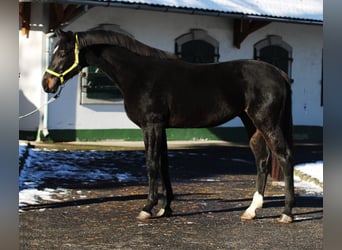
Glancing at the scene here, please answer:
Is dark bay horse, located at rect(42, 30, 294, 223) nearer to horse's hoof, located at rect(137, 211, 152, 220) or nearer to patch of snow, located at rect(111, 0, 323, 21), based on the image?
horse's hoof, located at rect(137, 211, 152, 220)

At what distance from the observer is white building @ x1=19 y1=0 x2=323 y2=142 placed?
1229cm

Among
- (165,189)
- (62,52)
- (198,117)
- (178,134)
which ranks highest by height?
(62,52)

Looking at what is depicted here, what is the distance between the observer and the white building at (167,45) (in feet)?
40.3

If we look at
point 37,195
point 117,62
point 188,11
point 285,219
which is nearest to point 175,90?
point 117,62

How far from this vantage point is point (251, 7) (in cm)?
1420

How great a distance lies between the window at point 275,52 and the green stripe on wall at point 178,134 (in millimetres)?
1865

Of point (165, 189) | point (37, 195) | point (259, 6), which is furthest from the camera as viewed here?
point (259, 6)

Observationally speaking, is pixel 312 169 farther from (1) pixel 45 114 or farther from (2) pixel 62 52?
(1) pixel 45 114

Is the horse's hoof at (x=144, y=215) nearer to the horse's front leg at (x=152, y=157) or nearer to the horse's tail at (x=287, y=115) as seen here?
the horse's front leg at (x=152, y=157)

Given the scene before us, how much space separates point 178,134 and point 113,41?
8411 millimetres

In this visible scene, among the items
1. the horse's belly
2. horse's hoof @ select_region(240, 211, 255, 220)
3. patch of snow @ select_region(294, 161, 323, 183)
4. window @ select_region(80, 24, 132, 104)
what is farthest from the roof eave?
horse's hoof @ select_region(240, 211, 255, 220)

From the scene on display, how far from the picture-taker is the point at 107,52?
5367mm

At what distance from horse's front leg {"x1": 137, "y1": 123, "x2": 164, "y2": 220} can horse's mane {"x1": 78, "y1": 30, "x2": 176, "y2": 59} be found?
732 mm

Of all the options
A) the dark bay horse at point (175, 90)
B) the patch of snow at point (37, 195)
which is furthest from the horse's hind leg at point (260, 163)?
the patch of snow at point (37, 195)
